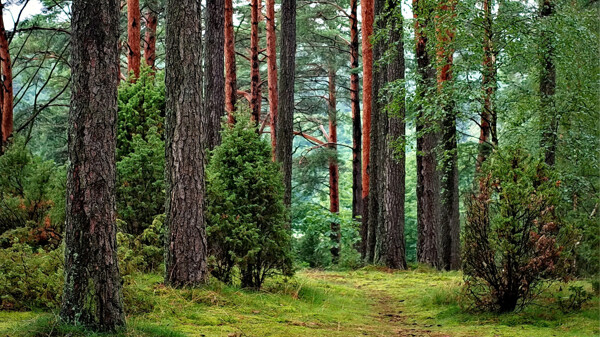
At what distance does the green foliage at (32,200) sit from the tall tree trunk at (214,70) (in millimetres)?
2956

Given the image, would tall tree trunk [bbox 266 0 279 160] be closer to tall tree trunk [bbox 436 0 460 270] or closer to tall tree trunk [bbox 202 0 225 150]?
tall tree trunk [bbox 436 0 460 270]

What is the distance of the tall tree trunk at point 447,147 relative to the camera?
930cm

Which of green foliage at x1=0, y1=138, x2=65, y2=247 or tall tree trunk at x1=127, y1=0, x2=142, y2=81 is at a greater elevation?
tall tree trunk at x1=127, y1=0, x2=142, y2=81

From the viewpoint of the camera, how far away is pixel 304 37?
25.0 metres

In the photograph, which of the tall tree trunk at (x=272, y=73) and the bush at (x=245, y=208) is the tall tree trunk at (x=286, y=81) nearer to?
the tall tree trunk at (x=272, y=73)

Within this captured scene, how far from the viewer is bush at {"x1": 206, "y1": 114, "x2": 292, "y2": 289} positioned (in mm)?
7953

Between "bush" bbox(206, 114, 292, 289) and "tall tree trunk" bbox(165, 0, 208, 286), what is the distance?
0.49 meters

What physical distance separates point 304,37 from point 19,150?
16150 mm

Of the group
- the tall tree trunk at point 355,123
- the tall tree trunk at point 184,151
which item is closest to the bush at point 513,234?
the tall tree trunk at point 184,151

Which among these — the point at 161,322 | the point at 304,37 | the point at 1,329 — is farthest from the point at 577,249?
the point at 304,37

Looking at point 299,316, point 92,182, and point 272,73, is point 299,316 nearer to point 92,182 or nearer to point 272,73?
point 92,182

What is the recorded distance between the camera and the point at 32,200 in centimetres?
931

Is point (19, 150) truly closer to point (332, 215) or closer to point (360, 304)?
point (360, 304)

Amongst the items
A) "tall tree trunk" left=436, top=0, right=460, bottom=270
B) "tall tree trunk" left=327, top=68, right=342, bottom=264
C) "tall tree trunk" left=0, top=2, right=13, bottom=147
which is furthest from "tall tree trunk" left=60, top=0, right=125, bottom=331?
"tall tree trunk" left=327, top=68, right=342, bottom=264
